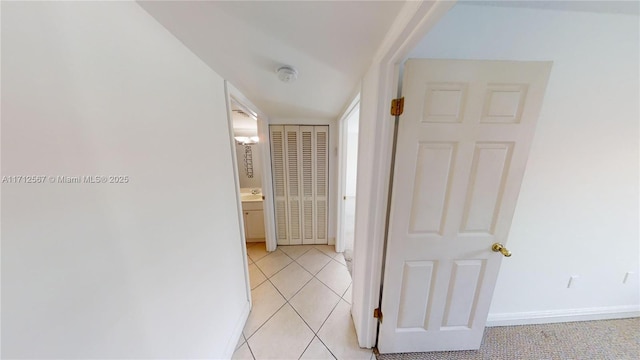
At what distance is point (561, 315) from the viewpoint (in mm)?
1513

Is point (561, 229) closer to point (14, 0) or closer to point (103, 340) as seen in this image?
point (103, 340)

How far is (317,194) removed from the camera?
2617mm

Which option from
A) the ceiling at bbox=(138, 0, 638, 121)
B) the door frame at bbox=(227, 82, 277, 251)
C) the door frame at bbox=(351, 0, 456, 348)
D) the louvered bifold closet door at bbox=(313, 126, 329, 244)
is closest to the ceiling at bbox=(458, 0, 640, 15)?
the ceiling at bbox=(138, 0, 638, 121)

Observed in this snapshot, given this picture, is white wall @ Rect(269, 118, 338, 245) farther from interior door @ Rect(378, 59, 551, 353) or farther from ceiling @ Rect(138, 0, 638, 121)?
interior door @ Rect(378, 59, 551, 353)

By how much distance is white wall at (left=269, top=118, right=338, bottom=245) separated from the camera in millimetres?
2375

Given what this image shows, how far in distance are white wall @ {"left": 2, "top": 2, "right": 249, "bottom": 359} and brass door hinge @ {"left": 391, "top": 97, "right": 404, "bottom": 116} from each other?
108 cm

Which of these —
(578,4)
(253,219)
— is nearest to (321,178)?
(253,219)

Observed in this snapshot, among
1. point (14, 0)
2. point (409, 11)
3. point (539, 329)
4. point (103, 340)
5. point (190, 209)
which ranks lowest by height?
point (539, 329)

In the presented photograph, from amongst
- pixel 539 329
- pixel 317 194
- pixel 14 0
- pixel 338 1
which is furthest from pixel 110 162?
pixel 539 329

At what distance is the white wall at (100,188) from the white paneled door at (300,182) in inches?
56.0

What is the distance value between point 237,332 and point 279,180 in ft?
5.38

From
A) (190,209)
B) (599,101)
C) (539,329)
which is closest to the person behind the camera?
(190,209)

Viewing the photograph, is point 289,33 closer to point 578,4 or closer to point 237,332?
point 578,4

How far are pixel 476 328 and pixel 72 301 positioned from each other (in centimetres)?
212
